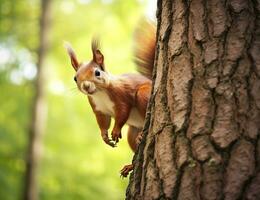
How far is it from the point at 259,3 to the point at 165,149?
53 cm

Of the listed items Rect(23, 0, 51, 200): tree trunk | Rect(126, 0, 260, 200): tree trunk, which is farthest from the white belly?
Rect(23, 0, 51, 200): tree trunk

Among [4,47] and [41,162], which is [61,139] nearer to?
[41,162]

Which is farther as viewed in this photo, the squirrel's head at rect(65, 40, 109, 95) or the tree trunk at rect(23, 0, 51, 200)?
the tree trunk at rect(23, 0, 51, 200)

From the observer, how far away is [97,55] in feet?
7.14

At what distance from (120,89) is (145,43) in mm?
209

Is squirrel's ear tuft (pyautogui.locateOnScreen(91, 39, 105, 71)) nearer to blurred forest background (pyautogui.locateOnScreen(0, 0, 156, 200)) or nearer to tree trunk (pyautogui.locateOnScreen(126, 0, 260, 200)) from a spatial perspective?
tree trunk (pyautogui.locateOnScreen(126, 0, 260, 200))

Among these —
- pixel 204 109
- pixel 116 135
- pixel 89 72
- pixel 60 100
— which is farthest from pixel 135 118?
pixel 60 100

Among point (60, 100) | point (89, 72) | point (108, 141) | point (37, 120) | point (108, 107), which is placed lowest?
point (108, 141)

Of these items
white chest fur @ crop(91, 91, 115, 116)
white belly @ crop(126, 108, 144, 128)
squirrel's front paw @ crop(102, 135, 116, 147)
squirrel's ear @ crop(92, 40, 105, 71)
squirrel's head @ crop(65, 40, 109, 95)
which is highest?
squirrel's ear @ crop(92, 40, 105, 71)

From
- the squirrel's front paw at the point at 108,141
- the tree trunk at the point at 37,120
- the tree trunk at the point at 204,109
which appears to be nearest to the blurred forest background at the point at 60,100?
the tree trunk at the point at 37,120

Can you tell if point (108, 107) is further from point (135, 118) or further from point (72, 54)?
point (72, 54)

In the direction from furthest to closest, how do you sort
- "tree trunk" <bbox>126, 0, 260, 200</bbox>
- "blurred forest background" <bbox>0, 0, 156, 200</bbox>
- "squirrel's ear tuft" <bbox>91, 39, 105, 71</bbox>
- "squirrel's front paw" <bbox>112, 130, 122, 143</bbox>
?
1. "blurred forest background" <bbox>0, 0, 156, 200</bbox>
2. "squirrel's front paw" <bbox>112, 130, 122, 143</bbox>
3. "squirrel's ear tuft" <bbox>91, 39, 105, 71</bbox>
4. "tree trunk" <bbox>126, 0, 260, 200</bbox>

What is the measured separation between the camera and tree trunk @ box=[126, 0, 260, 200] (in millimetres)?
1601

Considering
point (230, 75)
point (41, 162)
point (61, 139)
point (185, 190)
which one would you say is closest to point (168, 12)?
point (230, 75)
